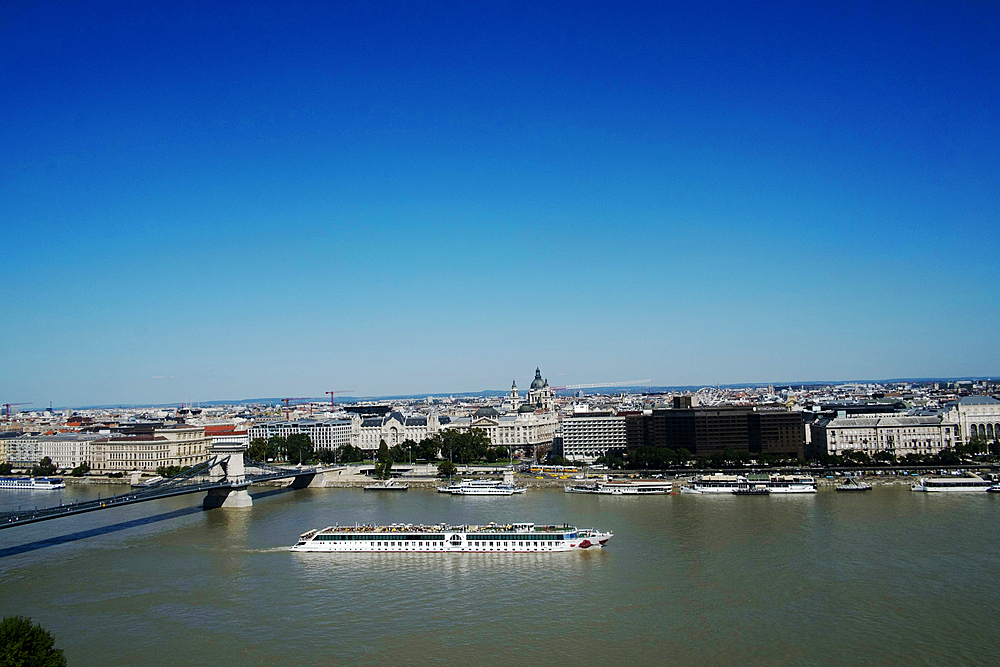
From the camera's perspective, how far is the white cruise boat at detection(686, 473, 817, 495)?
26.2 metres

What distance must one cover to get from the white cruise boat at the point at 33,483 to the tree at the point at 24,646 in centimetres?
2580

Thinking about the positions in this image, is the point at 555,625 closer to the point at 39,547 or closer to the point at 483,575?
the point at 483,575

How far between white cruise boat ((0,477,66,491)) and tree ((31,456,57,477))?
12.5ft

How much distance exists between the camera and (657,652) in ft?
35.8

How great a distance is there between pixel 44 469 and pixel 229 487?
17128 mm

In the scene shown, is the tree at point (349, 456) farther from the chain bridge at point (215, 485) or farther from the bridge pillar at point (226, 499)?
the bridge pillar at point (226, 499)

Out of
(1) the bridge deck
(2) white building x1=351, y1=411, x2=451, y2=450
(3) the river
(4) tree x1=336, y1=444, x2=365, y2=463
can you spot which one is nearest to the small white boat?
(1) the bridge deck

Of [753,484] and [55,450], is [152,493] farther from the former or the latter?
[55,450]

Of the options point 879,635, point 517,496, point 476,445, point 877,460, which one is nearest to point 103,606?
point 879,635

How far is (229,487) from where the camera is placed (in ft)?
85.8

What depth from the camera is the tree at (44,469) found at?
37.3m

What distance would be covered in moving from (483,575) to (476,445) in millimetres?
25671

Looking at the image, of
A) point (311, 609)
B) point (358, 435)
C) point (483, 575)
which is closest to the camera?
point (311, 609)

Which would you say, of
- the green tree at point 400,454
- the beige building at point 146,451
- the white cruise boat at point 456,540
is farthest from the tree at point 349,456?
the white cruise boat at point 456,540
